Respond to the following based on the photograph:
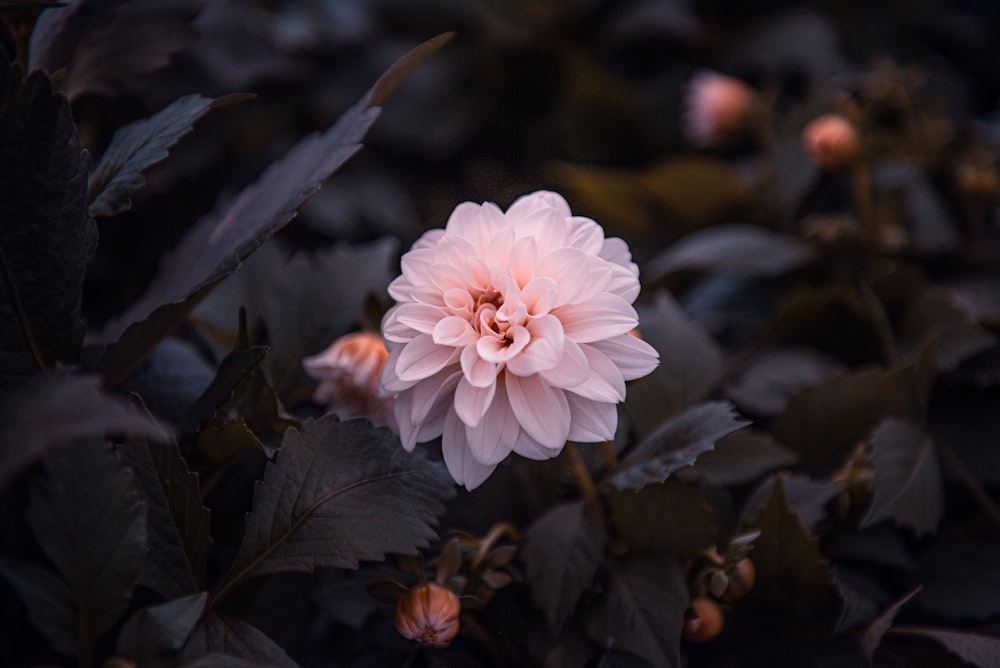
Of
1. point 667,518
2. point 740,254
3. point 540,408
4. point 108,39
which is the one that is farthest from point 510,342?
point 740,254

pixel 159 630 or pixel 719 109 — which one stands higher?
pixel 159 630

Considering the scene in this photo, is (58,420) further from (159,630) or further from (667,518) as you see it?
(667,518)

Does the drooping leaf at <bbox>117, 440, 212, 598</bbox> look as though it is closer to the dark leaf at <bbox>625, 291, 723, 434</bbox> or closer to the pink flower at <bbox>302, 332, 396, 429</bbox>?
the pink flower at <bbox>302, 332, 396, 429</bbox>

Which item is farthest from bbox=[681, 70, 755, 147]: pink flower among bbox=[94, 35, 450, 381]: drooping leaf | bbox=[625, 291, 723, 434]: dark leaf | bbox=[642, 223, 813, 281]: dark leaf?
bbox=[94, 35, 450, 381]: drooping leaf

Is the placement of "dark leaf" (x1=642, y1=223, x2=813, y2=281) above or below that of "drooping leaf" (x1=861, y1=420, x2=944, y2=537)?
below

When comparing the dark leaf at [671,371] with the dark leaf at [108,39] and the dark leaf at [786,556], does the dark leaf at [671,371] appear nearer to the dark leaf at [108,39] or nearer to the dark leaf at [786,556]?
the dark leaf at [786,556]

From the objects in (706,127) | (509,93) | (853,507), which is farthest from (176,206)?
(853,507)
